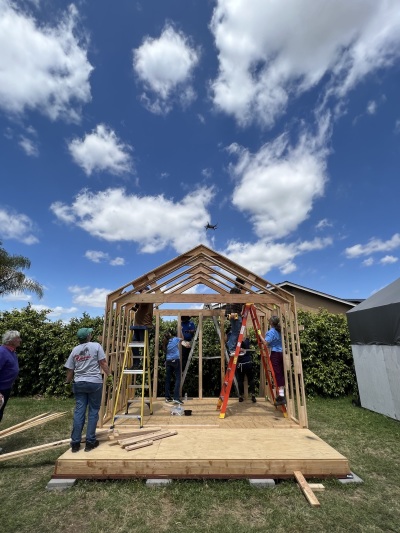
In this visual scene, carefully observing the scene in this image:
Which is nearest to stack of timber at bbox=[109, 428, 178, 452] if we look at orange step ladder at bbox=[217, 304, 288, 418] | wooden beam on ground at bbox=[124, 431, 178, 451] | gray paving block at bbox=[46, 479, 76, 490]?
wooden beam on ground at bbox=[124, 431, 178, 451]

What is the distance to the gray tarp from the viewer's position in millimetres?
7188

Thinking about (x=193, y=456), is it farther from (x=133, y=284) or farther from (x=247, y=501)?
(x=133, y=284)

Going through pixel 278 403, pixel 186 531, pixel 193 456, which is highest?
pixel 278 403

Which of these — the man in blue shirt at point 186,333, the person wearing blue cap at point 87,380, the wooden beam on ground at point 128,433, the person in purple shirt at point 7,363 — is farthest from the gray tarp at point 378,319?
the person in purple shirt at point 7,363

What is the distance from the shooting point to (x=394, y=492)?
3.77m

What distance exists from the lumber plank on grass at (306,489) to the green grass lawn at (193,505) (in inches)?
2.7

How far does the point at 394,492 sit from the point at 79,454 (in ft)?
13.6

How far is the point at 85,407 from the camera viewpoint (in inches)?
178

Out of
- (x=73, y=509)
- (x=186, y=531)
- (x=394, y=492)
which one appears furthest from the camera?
(x=394, y=492)

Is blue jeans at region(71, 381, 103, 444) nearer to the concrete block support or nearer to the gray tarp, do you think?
the concrete block support

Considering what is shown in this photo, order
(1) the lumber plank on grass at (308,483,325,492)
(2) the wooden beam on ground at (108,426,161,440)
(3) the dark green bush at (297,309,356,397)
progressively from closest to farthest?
(1) the lumber plank on grass at (308,483,325,492) < (2) the wooden beam on ground at (108,426,161,440) < (3) the dark green bush at (297,309,356,397)

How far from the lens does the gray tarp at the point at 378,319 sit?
719cm

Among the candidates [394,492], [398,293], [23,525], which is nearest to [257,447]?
[394,492]

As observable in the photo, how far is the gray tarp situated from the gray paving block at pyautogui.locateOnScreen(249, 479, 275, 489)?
496cm
